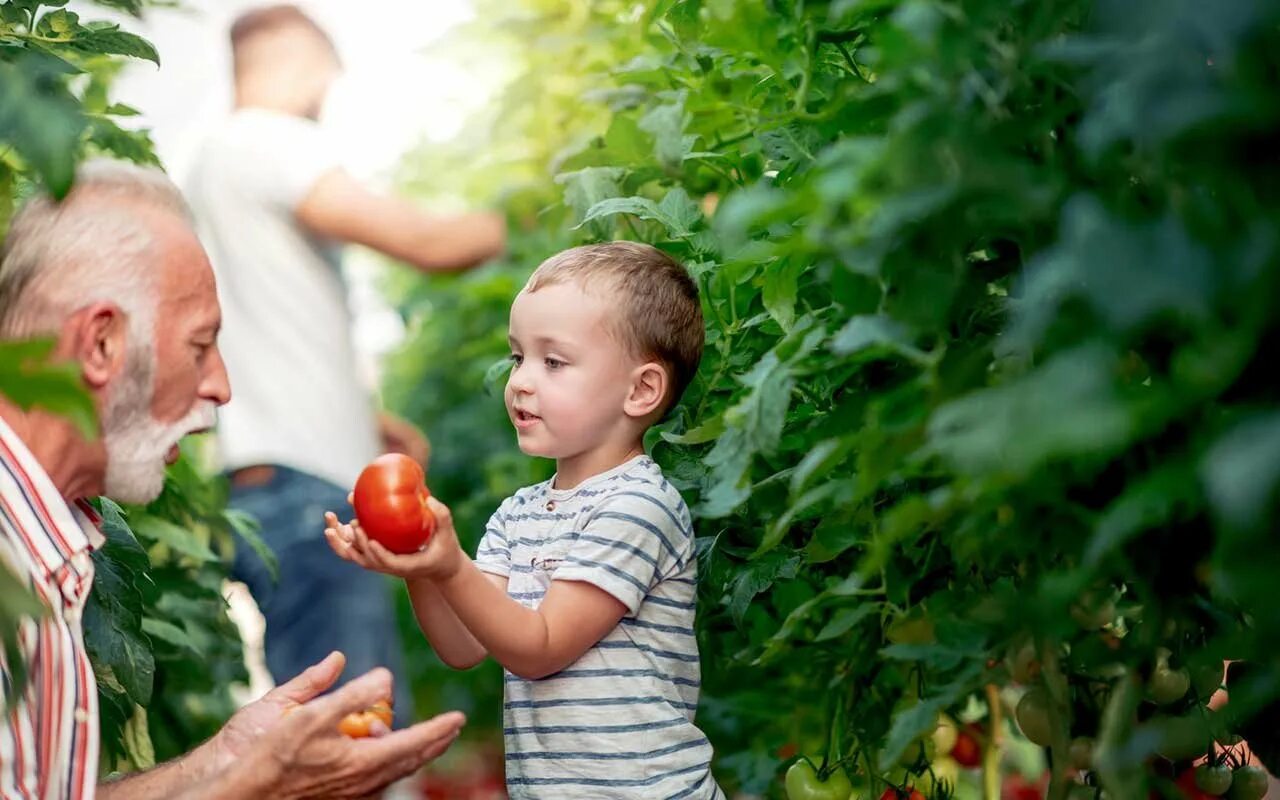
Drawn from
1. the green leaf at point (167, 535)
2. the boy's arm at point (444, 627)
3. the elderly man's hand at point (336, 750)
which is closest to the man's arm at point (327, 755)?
the elderly man's hand at point (336, 750)

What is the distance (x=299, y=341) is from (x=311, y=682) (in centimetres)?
167

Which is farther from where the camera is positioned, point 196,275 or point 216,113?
point 216,113

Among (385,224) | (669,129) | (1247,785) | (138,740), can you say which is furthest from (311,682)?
(385,224)

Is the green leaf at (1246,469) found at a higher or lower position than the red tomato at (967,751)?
higher

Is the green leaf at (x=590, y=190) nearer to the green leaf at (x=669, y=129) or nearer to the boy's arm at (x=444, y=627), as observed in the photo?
the green leaf at (x=669, y=129)

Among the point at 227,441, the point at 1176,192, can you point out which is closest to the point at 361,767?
the point at 1176,192

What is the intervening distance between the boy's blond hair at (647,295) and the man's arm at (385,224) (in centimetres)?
138

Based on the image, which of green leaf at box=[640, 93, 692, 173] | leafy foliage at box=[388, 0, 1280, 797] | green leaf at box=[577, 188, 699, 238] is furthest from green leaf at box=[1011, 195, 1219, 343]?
green leaf at box=[640, 93, 692, 173]

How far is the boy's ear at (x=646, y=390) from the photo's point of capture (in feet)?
6.66

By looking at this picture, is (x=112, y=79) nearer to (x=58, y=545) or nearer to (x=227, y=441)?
(x=227, y=441)

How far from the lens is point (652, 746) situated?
6.15ft

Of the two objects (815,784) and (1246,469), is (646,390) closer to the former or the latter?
(815,784)

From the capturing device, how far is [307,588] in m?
3.37

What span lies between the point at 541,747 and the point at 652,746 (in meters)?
0.14
